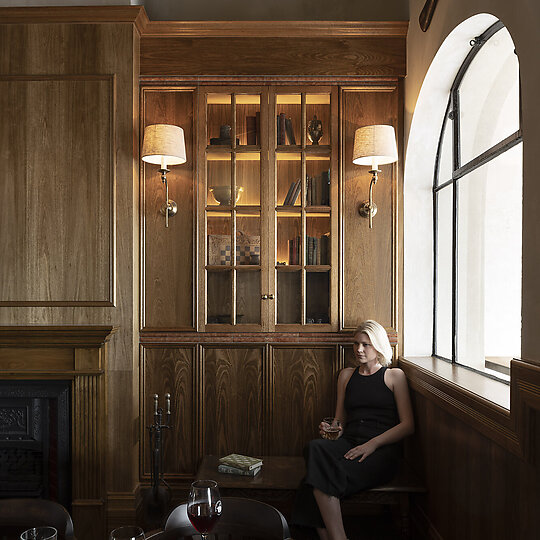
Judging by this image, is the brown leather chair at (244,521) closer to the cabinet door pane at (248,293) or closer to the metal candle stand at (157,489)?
the metal candle stand at (157,489)

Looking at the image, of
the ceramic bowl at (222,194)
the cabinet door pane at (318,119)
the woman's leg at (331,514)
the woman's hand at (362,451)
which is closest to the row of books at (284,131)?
the cabinet door pane at (318,119)

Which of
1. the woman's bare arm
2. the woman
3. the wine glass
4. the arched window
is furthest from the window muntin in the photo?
the wine glass

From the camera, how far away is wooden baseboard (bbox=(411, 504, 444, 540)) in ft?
9.93

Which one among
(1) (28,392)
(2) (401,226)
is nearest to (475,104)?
(2) (401,226)

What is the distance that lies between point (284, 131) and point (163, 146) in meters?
0.80

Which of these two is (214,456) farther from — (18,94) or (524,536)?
(18,94)

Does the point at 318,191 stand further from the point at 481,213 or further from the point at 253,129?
the point at 481,213

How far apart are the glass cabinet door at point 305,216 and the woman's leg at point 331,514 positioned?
1092 mm

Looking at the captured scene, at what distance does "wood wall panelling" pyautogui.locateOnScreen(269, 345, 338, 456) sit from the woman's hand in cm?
63

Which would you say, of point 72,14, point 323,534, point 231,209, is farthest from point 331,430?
point 72,14

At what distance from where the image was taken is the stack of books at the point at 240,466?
3.14 m

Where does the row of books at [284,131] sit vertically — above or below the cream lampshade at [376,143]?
above

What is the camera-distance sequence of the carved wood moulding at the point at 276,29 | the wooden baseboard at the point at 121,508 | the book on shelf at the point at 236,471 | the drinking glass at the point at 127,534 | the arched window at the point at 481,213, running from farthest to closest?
the carved wood moulding at the point at 276,29 < the wooden baseboard at the point at 121,508 < the book on shelf at the point at 236,471 < the arched window at the point at 481,213 < the drinking glass at the point at 127,534

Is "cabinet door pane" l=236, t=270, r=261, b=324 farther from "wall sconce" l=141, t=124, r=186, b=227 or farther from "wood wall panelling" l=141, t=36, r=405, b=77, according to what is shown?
"wood wall panelling" l=141, t=36, r=405, b=77
